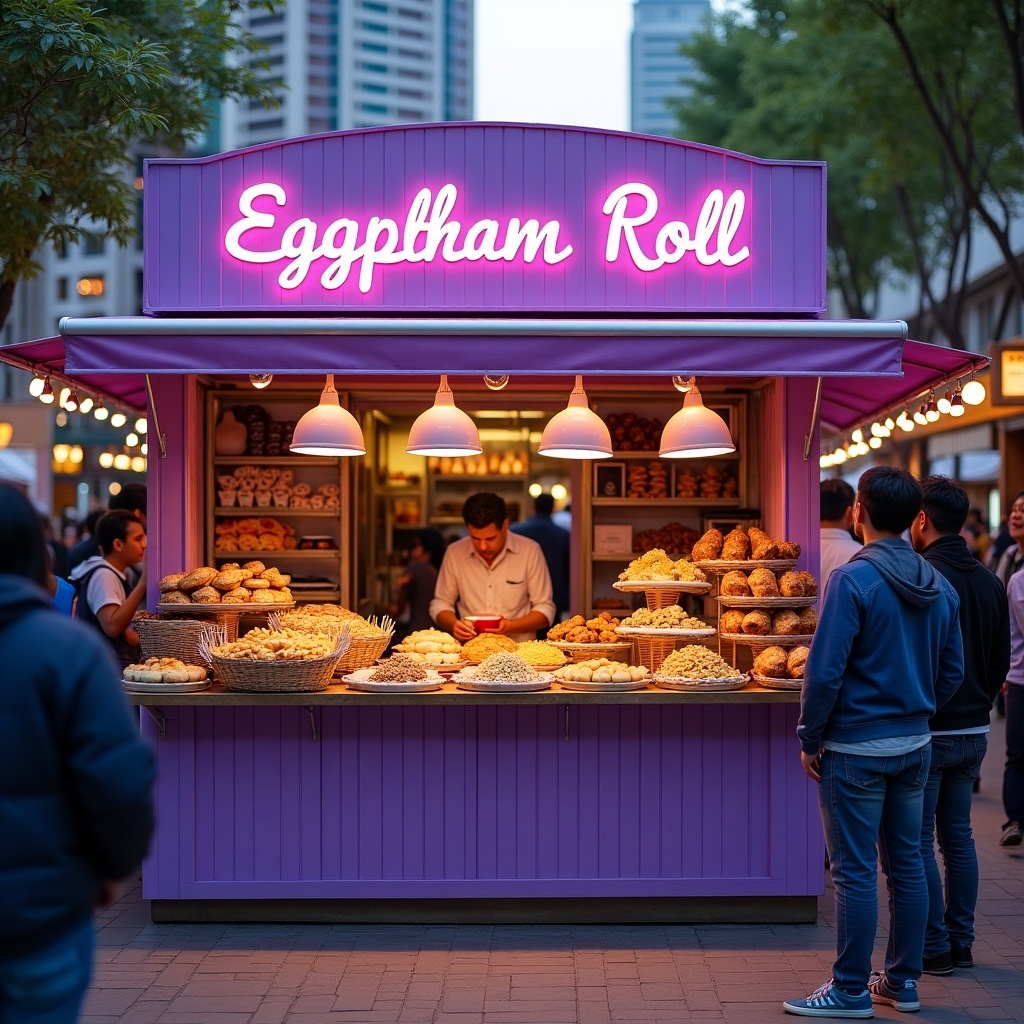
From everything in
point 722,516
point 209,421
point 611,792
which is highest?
point 209,421

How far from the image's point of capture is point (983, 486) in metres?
35.6

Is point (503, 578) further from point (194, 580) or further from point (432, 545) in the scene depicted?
point (432, 545)

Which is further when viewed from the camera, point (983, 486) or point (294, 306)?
point (983, 486)

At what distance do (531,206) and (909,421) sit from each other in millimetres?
3738

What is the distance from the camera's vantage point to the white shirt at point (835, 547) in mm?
8062

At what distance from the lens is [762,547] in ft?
22.1

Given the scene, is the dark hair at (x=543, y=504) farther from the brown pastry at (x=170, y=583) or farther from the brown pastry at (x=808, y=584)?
the brown pastry at (x=170, y=583)

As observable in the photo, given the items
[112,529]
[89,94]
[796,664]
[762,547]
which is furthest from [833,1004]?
[89,94]

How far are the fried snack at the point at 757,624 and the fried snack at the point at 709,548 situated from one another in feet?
2.00

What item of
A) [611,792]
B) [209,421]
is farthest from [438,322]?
[209,421]

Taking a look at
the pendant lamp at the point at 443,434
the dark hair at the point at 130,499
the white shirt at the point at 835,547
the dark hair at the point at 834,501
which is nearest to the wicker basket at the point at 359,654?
the pendant lamp at the point at 443,434

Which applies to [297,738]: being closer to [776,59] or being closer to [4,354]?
[4,354]

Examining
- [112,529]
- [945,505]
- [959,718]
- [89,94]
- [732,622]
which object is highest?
[89,94]

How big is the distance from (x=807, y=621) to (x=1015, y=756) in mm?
2605
